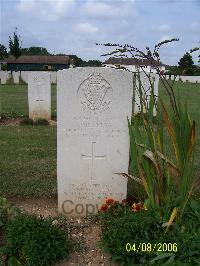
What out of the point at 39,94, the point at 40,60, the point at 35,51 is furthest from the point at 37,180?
the point at 35,51

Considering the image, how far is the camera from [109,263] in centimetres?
357

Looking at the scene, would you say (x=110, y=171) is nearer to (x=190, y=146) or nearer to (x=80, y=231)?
(x=80, y=231)

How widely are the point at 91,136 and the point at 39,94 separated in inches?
277

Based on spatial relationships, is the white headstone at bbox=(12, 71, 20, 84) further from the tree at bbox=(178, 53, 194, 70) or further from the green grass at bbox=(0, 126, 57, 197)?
the tree at bbox=(178, 53, 194, 70)

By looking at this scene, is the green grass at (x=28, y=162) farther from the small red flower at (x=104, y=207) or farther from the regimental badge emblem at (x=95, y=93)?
the regimental badge emblem at (x=95, y=93)

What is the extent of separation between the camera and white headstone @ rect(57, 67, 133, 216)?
4102 mm

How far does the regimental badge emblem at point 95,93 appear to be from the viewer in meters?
4.10

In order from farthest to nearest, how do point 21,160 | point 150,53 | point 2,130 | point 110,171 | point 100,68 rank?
point 2,130, point 21,160, point 110,171, point 100,68, point 150,53

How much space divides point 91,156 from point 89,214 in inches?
26.2

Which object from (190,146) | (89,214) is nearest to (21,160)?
(89,214)

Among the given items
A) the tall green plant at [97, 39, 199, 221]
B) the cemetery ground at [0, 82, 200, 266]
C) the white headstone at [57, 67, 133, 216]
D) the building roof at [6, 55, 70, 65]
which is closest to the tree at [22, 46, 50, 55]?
the building roof at [6, 55, 70, 65]
